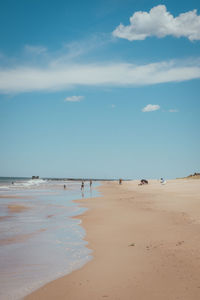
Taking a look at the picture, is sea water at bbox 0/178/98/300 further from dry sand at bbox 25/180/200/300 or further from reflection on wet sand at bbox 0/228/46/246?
dry sand at bbox 25/180/200/300

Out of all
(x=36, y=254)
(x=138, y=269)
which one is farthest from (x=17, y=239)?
(x=138, y=269)

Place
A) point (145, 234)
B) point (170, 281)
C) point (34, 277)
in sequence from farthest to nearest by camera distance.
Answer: point (145, 234) → point (34, 277) → point (170, 281)

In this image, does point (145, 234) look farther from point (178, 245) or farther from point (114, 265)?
point (114, 265)

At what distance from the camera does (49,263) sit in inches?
329

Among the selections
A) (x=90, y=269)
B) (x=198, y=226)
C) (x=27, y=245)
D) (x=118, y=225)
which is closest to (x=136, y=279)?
(x=90, y=269)

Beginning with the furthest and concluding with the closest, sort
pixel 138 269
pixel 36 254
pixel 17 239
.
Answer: pixel 17 239
pixel 36 254
pixel 138 269

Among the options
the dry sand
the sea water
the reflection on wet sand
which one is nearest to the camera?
the dry sand

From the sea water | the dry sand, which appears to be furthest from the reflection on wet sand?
the dry sand

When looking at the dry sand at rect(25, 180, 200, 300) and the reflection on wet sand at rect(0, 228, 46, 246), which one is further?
the reflection on wet sand at rect(0, 228, 46, 246)

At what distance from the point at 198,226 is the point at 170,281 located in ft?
22.0

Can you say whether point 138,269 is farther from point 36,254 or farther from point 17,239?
point 17,239

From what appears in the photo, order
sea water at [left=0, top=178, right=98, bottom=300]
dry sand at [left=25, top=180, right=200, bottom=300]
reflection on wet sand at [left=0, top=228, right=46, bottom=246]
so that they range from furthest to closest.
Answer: reflection on wet sand at [left=0, top=228, right=46, bottom=246]
sea water at [left=0, top=178, right=98, bottom=300]
dry sand at [left=25, top=180, right=200, bottom=300]

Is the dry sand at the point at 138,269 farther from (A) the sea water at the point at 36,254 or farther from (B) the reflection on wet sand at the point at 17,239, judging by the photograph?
(B) the reflection on wet sand at the point at 17,239

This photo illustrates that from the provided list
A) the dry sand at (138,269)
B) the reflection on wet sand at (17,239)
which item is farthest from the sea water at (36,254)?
the dry sand at (138,269)
